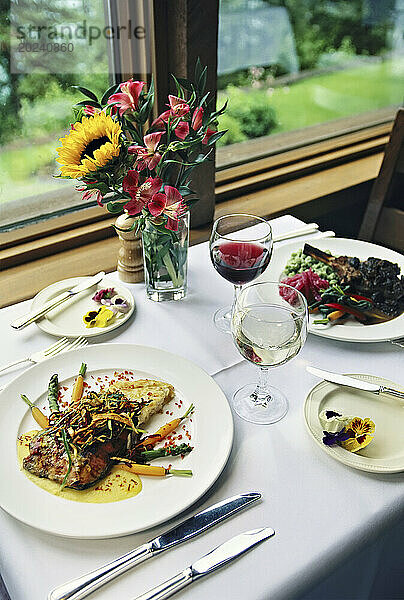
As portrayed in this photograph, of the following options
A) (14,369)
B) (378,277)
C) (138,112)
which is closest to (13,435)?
(14,369)

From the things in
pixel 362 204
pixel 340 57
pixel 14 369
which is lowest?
pixel 362 204

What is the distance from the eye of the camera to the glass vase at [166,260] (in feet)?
3.71

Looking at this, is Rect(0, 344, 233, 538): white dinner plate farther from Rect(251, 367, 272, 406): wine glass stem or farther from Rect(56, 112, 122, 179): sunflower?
Rect(56, 112, 122, 179): sunflower

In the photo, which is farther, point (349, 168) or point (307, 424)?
point (349, 168)

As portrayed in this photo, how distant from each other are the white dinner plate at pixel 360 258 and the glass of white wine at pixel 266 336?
0.15 metres

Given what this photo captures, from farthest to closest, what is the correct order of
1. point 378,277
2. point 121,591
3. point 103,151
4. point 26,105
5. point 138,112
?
point 26,105, point 378,277, point 138,112, point 103,151, point 121,591

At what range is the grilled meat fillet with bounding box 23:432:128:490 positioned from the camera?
795mm

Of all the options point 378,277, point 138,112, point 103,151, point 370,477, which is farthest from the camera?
point 378,277

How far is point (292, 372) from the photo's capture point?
104cm

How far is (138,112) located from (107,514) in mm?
686

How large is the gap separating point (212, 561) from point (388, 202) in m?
1.39

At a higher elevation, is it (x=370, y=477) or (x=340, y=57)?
(x=340, y=57)

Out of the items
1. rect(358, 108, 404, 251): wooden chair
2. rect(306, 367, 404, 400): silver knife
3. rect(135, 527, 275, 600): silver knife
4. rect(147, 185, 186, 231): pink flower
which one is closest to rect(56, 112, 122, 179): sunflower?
rect(147, 185, 186, 231): pink flower

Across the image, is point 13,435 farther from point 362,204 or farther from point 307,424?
point 362,204
